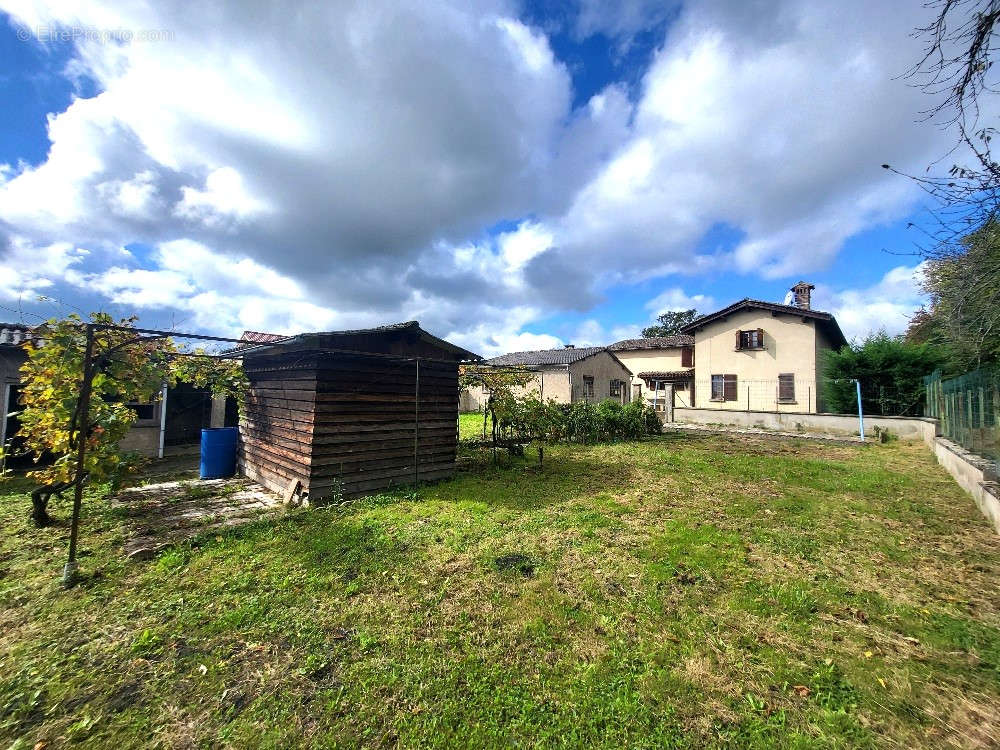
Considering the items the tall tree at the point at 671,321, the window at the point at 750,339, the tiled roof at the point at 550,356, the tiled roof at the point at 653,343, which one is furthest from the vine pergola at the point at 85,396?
the tall tree at the point at 671,321

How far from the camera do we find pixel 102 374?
203 inches

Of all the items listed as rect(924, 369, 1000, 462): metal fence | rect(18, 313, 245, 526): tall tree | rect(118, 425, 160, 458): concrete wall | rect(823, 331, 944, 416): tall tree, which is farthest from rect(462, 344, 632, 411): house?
rect(18, 313, 245, 526): tall tree

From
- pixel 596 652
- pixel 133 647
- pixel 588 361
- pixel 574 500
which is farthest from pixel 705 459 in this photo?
pixel 588 361

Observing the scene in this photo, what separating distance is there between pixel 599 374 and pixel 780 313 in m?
11.0

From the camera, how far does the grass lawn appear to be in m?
2.44

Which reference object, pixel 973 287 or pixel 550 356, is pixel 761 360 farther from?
pixel 973 287

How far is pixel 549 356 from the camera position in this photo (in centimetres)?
2922

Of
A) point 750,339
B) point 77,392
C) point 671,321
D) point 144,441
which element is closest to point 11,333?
point 144,441

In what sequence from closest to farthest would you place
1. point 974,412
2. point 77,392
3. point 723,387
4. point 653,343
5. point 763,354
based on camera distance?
point 77,392 → point 974,412 → point 763,354 → point 723,387 → point 653,343

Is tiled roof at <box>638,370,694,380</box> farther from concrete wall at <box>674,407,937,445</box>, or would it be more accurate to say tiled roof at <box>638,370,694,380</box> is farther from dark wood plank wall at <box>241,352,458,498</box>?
dark wood plank wall at <box>241,352,458,498</box>

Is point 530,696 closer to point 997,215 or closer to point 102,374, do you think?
point 997,215

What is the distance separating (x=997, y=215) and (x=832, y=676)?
4303 mm

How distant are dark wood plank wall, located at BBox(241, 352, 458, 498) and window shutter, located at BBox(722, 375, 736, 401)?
2024 cm

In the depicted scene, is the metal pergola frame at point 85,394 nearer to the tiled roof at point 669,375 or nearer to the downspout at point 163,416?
the downspout at point 163,416
